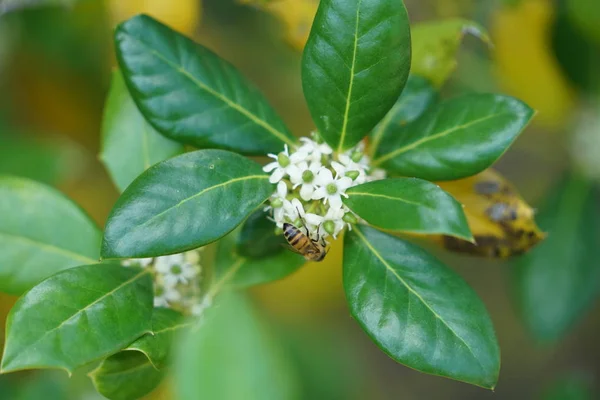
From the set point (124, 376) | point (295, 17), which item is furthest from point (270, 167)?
point (295, 17)

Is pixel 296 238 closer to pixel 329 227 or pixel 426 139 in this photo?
pixel 329 227

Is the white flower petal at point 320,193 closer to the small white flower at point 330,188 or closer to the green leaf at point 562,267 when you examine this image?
the small white flower at point 330,188

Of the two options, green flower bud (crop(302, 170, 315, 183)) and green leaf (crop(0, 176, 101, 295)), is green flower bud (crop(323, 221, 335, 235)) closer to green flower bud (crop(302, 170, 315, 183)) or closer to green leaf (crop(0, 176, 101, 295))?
green flower bud (crop(302, 170, 315, 183))

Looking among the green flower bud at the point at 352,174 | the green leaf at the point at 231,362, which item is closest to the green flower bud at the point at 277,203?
the green flower bud at the point at 352,174

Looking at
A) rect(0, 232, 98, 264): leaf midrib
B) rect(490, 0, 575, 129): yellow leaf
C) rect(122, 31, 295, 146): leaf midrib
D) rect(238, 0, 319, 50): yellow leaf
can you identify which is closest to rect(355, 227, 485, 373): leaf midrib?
rect(122, 31, 295, 146): leaf midrib

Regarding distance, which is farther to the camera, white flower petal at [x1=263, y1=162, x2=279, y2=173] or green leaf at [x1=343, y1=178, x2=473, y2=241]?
white flower petal at [x1=263, y1=162, x2=279, y2=173]

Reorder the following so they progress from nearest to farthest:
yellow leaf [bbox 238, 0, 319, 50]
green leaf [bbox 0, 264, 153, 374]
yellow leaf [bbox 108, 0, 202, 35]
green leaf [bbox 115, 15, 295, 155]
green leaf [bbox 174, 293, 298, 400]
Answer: green leaf [bbox 174, 293, 298, 400], green leaf [bbox 0, 264, 153, 374], green leaf [bbox 115, 15, 295, 155], yellow leaf [bbox 238, 0, 319, 50], yellow leaf [bbox 108, 0, 202, 35]
